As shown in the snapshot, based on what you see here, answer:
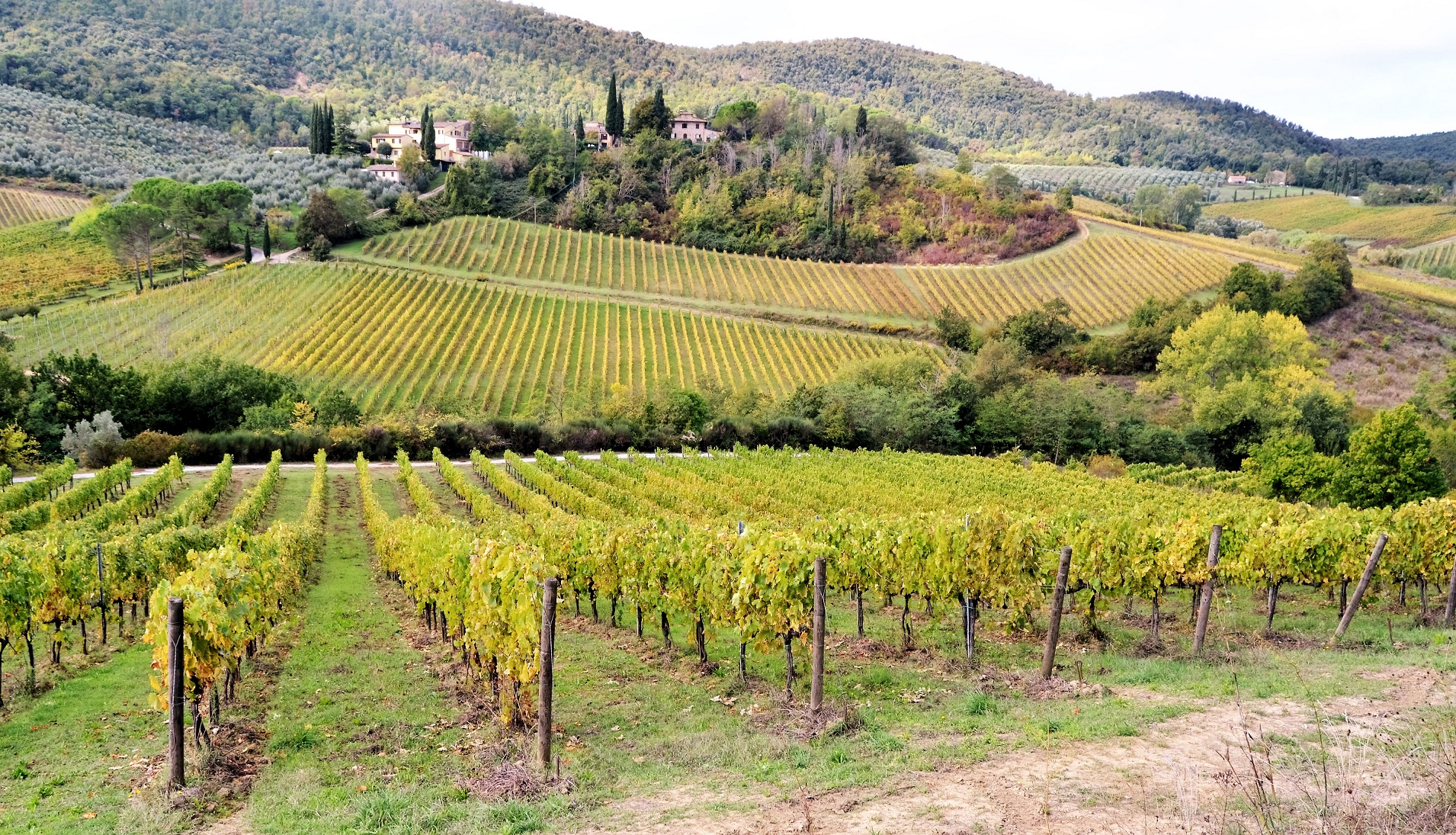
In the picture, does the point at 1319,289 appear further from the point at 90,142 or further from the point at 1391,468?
the point at 90,142

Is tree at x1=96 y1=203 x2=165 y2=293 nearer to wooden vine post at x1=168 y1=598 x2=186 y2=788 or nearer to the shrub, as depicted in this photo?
the shrub

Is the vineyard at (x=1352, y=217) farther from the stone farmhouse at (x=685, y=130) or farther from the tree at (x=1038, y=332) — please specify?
the stone farmhouse at (x=685, y=130)

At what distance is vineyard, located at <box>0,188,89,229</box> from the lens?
8369cm

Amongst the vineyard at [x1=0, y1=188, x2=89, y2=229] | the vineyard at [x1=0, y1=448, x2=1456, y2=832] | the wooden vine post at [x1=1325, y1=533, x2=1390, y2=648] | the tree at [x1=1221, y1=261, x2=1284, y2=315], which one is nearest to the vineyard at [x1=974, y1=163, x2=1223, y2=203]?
the tree at [x1=1221, y1=261, x2=1284, y2=315]

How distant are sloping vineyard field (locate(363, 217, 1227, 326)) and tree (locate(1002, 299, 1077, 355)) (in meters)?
7.27

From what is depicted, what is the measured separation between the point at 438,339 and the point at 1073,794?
5918 cm

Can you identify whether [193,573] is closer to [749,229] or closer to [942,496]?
[942,496]

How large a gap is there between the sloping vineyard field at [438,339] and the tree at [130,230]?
29.2 feet

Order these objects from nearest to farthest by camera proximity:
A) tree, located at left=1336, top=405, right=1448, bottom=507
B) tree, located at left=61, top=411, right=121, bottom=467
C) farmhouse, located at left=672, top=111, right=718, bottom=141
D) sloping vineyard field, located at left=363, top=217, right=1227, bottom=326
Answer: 1. tree, located at left=1336, top=405, right=1448, bottom=507
2. tree, located at left=61, top=411, right=121, bottom=467
3. sloping vineyard field, located at left=363, top=217, right=1227, bottom=326
4. farmhouse, located at left=672, top=111, right=718, bottom=141

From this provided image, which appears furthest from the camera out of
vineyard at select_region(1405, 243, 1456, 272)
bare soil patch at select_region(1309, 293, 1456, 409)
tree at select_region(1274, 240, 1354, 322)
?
vineyard at select_region(1405, 243, 1456, 272)

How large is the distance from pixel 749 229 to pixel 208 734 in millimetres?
91407

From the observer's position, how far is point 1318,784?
732 cm

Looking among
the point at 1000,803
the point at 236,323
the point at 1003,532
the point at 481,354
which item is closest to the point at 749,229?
the point at 481,354

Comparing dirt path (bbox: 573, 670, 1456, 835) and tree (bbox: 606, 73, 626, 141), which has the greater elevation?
tree (bbox: 606, 73, 626, 141)
